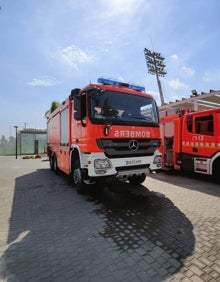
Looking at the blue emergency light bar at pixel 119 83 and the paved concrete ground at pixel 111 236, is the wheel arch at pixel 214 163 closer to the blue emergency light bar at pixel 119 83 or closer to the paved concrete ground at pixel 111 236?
the paved concrete ground at pixel 111 236

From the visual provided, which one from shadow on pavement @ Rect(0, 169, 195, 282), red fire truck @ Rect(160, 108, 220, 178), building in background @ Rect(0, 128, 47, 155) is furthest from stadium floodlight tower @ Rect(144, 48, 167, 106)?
shadow on pavement @ Rect(0, 169, 195, 282)

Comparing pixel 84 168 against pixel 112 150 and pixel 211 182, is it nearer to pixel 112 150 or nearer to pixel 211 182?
pixel 112 150

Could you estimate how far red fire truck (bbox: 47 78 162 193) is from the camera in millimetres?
4730

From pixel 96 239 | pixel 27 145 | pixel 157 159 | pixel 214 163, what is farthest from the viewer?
pixel 27 145

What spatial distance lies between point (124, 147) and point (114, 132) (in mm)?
459

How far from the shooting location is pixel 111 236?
344 cm

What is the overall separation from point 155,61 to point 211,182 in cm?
3059

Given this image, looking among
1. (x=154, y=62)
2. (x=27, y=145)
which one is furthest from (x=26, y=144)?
(x=154, y=62)

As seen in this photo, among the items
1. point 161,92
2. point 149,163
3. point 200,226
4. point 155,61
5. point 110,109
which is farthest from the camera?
→ point 155,61

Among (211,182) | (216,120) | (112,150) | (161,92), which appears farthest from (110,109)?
(161,92)

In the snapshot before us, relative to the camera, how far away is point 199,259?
2.72 meters

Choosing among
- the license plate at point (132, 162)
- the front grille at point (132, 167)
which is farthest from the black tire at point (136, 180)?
the license plate at point (132, 162)

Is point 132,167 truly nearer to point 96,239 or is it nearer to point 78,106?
point 78,106

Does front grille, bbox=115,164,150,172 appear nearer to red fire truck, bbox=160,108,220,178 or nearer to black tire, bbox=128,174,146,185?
black tire, bbox=128,174,146,185
